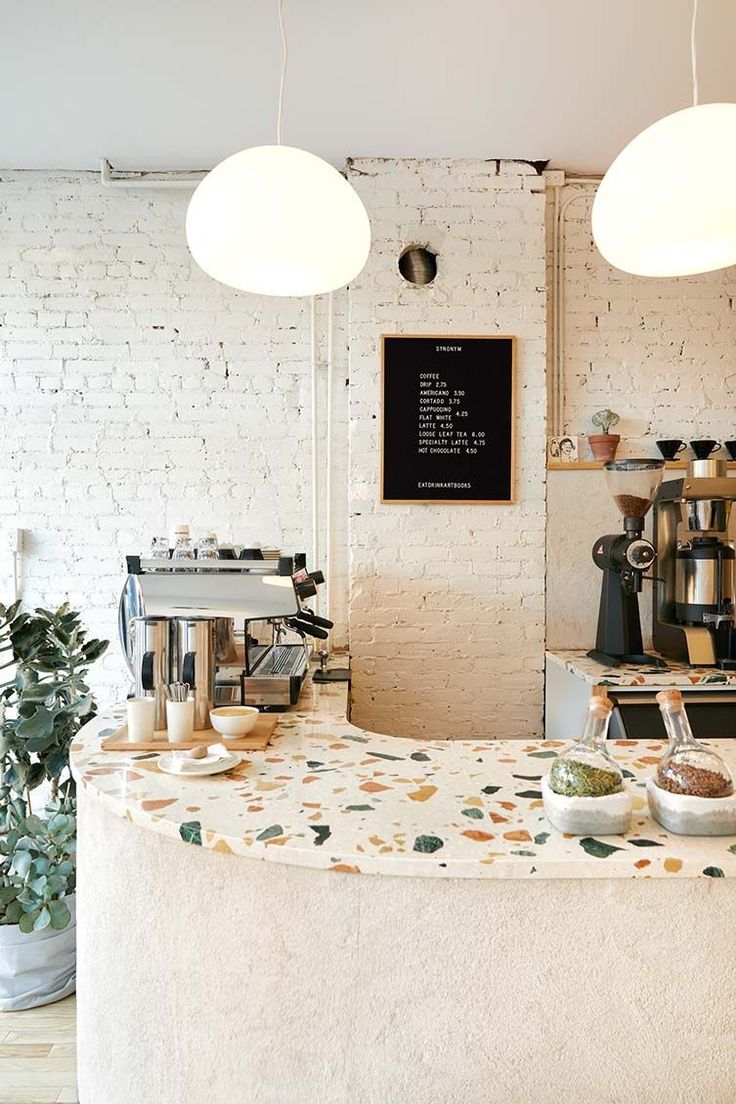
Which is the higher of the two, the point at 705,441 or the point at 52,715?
the point at 705,441

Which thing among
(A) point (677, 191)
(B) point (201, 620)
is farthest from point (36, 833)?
(A) point (677, 191)

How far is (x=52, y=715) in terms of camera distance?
2.31m

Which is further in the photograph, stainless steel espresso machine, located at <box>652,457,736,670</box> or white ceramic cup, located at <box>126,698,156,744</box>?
stainless steel espresso machine, located at <box>652,457,736,670</box>

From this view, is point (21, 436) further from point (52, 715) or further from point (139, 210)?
point (52, 715)

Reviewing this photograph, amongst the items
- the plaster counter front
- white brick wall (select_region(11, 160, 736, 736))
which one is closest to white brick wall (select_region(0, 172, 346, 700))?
white brick wall (select_region(11, 160, 736, 736))

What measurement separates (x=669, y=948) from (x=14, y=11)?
2914mm

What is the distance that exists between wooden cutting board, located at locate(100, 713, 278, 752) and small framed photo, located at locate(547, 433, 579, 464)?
1990 mm

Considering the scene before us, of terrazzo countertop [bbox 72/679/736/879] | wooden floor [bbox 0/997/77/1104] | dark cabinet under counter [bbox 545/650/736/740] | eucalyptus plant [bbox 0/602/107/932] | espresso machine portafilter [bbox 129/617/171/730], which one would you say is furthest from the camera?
dark cabinet under counter [bbox 545/650/736/740]

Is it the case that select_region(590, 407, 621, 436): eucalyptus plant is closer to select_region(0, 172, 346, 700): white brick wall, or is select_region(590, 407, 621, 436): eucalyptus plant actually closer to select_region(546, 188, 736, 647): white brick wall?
select_region(546, 188, 736, 647): white brick wall

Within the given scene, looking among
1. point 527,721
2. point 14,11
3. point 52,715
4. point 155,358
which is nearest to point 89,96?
point 14,11

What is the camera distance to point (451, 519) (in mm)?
3367

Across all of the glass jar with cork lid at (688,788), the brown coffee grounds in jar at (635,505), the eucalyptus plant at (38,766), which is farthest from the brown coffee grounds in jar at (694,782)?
the brown coffee grounds in jar at (635,505)

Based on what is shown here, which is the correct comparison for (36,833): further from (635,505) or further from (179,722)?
(635,505)

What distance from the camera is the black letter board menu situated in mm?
3340
